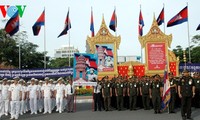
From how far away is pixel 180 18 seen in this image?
64.1ft

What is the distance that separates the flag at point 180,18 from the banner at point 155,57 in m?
1.71

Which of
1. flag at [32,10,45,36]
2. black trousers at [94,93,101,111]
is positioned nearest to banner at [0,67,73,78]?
black trousers at [94,93,101,111]

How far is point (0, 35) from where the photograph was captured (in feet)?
105

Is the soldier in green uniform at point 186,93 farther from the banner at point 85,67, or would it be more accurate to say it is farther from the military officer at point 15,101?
the military officer at point 15,101

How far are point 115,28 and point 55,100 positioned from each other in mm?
9475

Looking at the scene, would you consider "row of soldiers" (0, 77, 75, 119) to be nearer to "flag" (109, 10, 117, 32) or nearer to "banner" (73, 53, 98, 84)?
"banner" (73, 53, 98, 84)

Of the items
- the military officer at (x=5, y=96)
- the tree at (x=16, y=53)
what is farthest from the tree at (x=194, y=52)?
the military officer at (x=5, y=96)

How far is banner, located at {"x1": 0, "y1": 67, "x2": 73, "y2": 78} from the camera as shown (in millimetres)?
15570

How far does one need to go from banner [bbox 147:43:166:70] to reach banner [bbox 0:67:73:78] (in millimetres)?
5912

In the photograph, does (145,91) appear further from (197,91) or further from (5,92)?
(5,92)

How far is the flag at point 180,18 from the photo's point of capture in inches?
758

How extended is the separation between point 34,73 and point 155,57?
26.6ft

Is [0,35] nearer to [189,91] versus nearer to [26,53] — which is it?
[26,53]

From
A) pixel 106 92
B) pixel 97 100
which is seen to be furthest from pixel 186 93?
pixel 97 100
